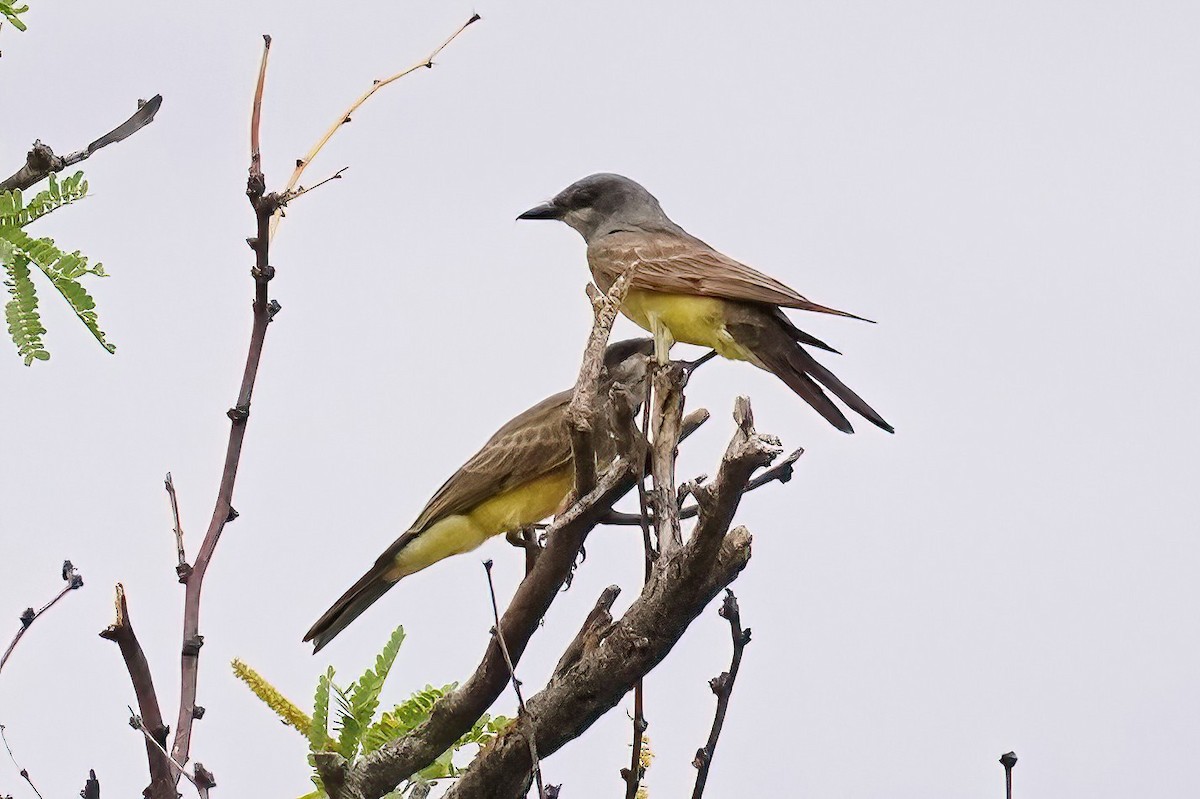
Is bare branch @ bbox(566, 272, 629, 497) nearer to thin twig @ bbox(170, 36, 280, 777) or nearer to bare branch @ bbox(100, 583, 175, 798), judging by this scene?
thin twig @ bbox(170, 36, 280, 777)

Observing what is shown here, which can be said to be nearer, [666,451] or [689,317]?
[666,451]

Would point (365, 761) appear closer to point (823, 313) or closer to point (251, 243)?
point (251, 243)

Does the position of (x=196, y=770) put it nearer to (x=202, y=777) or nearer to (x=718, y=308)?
(x=202, y=777)

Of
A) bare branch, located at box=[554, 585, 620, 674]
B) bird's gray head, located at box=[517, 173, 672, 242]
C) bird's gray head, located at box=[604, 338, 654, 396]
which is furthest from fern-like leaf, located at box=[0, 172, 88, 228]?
bird's gray head, located at box=[517, 173, 672, 242]

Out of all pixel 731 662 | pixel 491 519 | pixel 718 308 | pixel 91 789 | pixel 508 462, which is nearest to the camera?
pixel 91 789

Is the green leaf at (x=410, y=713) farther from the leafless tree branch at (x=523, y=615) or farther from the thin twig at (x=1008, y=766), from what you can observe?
the thin twig at (x=1008, y=766)

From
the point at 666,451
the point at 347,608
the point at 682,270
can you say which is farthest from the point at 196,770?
the point at 682,270

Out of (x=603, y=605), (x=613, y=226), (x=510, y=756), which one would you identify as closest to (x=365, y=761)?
(x=510, y=756)

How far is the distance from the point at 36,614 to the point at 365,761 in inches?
46.1

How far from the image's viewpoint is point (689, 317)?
6.00 metres

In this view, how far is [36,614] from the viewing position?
3246 millimetres

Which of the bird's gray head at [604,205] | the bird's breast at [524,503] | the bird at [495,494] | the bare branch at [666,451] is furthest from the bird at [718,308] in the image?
the bare branch at [666,451]

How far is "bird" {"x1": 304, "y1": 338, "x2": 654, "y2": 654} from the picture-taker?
21.1 feet

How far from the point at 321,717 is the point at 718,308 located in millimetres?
2664
